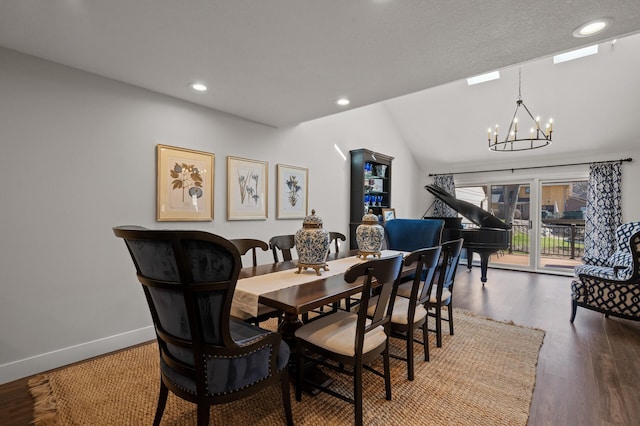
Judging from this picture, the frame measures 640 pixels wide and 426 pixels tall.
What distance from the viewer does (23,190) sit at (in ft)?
7.30

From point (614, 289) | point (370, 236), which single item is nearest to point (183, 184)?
point (370, 236)

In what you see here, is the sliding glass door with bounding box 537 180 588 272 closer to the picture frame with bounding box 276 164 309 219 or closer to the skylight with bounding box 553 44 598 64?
the skylight with bounding box 553 44 598 64

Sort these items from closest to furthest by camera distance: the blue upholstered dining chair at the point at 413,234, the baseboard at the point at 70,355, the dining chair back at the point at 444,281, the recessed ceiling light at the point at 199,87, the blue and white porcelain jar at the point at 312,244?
the blue and white porcelain jar at the point at 312,244, the baseboard at the point at 70,355, the dining chair back at the point at 444,281, the recessed ceiling light at the point at 199,87, the blue upholstered dining chair at the point at 413,234

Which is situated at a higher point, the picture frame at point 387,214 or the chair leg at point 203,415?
the picture frame at point 387,214

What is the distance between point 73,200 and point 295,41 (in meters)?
2.14

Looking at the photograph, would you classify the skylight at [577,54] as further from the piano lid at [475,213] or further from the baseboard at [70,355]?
the baseboard at [70,355]

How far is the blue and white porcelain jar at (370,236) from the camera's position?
255cm

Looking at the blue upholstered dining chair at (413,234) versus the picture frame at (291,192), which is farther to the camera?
the picture frame at (291,192)

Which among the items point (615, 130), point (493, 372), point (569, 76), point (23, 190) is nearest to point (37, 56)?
point (23, 190)

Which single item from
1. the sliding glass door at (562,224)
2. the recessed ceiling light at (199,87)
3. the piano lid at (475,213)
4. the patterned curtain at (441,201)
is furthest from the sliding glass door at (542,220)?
the recessed ceiling light at (199,87)

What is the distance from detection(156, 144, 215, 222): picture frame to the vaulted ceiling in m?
0.57

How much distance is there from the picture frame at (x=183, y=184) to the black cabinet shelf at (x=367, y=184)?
2521 millimetres

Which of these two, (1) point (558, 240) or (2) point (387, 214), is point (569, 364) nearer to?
(2) point (387, 214)

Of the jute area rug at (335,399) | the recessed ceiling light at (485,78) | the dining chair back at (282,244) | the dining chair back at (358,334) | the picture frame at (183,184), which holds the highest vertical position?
the recessed ceiling light at (485,78)
